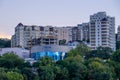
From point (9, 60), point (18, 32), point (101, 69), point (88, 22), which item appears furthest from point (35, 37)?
point (101, 69)

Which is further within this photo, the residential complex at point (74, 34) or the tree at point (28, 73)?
the residential complex at point (74, 34)

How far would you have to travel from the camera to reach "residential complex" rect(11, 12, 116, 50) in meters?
20.0

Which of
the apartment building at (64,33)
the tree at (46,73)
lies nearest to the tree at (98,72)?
the tree at (46,73)

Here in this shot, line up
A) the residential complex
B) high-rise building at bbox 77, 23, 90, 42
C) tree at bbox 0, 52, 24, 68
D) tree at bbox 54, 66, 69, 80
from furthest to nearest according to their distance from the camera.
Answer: high-rise building at bbox 77, 23, 90, 42, the residential complex, tree at bbox 0, 52, 24, 68, tree at bbox 54, 66, 69, 80

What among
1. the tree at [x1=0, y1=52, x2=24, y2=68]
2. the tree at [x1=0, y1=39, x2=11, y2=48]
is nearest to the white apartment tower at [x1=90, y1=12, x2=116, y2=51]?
the tree at [x1=0, y1=39, x2=11, y2=48]

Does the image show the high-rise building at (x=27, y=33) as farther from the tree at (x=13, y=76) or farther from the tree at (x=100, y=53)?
the tree at (x=13, y=76)

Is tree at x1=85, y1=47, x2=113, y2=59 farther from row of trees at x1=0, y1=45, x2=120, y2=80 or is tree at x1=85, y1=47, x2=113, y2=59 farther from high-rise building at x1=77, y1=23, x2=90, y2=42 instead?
high-rise building at x1=77, y1=23, x2=90, y2=42

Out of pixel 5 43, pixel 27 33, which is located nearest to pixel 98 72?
pixel 27 33

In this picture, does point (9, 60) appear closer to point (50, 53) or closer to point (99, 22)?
point (50, 53)

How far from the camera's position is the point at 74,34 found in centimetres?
2278

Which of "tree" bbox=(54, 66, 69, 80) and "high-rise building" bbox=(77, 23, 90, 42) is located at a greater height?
"high-rise building" bbox=(77, 23, 90, 42)

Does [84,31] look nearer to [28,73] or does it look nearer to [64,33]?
[64,33]

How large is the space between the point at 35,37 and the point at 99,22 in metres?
2.89

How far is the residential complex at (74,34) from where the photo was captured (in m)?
20.0
